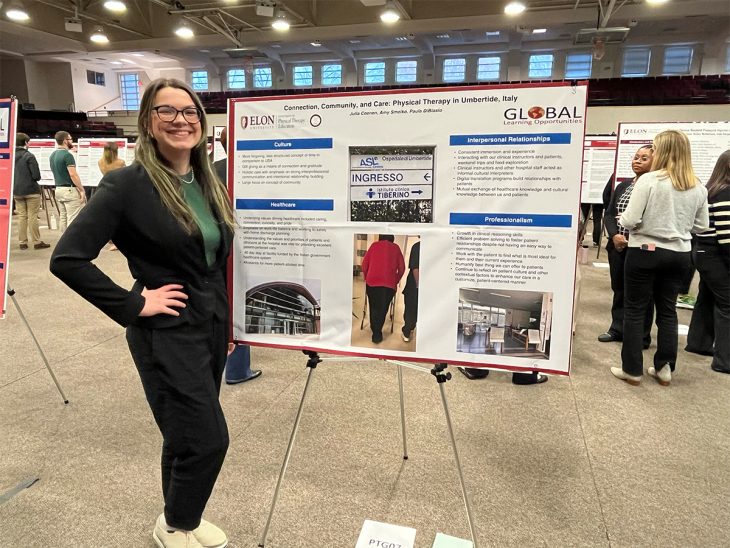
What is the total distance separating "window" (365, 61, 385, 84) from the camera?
18656 mm

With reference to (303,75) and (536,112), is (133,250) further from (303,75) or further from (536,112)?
(303,75)

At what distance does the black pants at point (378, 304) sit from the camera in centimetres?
145

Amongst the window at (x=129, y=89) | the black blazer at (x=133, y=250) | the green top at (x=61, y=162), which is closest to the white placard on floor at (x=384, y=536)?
the black blazer at (x=133, y=250)

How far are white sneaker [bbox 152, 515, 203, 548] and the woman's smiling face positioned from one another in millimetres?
1218

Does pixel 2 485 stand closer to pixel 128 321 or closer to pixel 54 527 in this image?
pixel 54 527

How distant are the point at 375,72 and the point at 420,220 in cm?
1918

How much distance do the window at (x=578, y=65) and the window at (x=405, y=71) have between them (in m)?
5.56

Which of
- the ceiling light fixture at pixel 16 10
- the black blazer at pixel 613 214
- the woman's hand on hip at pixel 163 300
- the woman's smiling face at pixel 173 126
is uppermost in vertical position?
the ceiling light fixture at pixel 16 10

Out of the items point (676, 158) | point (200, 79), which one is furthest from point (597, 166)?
point (200, 79)

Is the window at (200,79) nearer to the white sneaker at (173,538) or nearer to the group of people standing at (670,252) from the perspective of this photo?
the group of people standing at (670,252)

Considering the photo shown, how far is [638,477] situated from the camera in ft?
6.64

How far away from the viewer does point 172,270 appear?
4.38 feet

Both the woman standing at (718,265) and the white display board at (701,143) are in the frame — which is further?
the white display board at (701,143)

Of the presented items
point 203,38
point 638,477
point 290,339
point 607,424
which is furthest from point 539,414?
point 203,38
